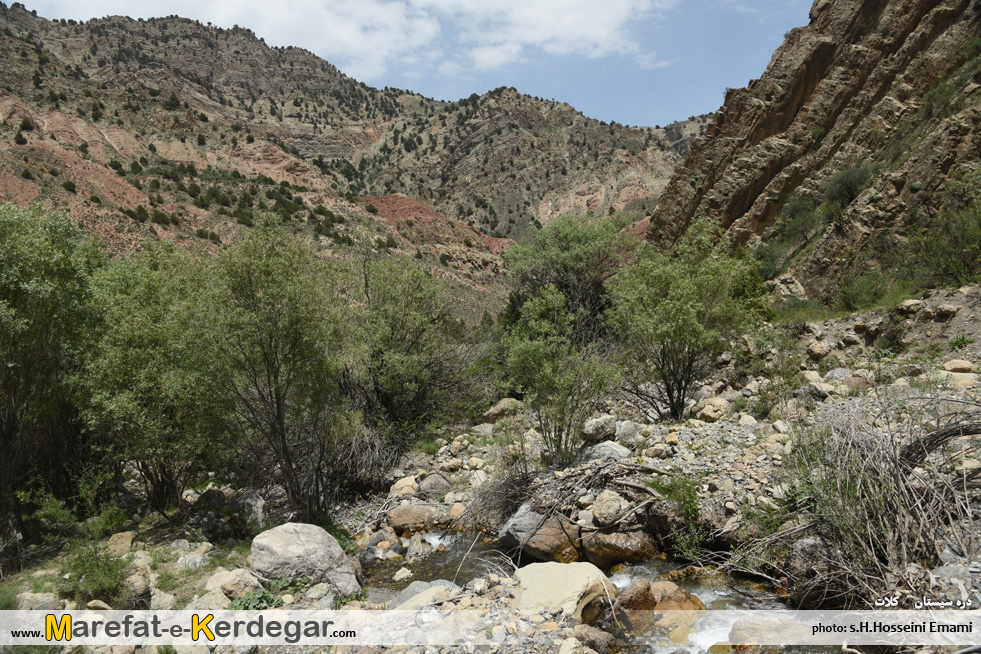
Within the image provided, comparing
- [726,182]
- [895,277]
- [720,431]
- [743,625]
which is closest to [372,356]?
[720,431]

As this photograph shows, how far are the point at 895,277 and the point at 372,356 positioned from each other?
1633 centimetres

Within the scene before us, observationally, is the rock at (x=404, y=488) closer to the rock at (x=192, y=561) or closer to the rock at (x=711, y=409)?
the rock at (x=192, y=561)

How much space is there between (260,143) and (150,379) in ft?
199

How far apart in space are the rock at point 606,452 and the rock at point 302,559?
4993 mm

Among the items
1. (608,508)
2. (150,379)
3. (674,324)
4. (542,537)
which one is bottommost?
(542,537)

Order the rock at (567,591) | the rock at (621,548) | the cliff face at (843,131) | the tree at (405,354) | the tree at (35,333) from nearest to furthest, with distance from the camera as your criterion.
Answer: the rock at (567,591) → the rock at (621,548) → the tree at (35,333) → the tree at (405,354) → the cliff face at (843,131)

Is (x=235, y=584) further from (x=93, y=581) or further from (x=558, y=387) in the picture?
(x=558, y=387)

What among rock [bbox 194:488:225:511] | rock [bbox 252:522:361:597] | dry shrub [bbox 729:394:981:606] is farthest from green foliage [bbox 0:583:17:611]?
dry shrub [bbox 729:394:981:606]

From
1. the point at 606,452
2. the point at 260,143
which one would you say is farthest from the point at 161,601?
the point at 260,143

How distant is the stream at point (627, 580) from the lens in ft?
18.1

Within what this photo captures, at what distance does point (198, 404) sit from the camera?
9719mm

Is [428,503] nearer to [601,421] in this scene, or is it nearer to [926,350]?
[601,421]

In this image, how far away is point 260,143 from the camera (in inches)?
2392

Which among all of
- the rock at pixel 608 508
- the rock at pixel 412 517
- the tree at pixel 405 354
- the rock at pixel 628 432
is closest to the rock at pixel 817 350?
the rock at pixel 628 432
